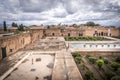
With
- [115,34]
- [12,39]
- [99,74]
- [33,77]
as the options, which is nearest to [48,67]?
[33,77]

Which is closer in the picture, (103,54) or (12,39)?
(12,39)

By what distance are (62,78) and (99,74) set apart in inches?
126

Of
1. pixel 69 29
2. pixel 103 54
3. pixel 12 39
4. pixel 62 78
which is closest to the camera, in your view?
pixel 62 78

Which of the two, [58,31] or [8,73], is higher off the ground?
[58,31]

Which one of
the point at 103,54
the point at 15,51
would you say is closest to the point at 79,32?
the point at 103,54

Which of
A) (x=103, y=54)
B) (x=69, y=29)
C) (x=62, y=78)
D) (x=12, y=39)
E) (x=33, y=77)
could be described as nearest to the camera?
(x=62, y=78)

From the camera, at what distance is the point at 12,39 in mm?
12836

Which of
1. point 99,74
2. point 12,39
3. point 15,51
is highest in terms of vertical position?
point 12,39

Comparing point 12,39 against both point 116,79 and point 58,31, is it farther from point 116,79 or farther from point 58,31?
point 58,31

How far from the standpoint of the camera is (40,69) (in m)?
8.60

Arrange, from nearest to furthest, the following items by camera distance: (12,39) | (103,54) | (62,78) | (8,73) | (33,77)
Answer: (62,78) < (33,77) < (8,73) < (12,39) < (103,54)

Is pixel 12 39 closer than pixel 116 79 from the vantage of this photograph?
No

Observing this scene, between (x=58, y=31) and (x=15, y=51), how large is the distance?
68.5ft

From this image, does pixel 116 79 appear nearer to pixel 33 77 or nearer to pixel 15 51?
pixel 33 77
